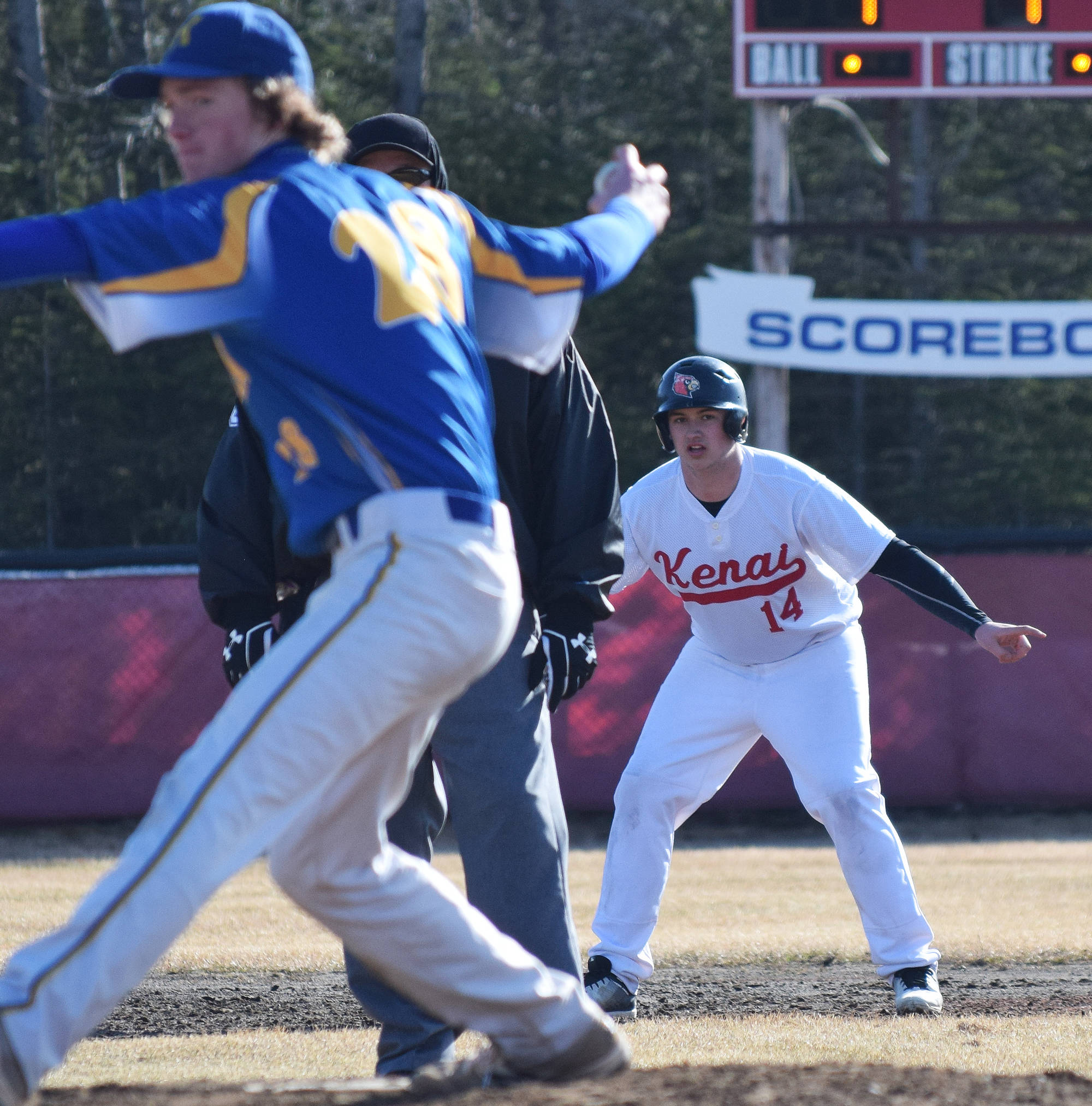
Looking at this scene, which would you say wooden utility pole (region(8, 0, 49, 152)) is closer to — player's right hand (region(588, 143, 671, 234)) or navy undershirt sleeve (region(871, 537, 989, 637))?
navy undershirt sleeve (region(871, 537, 989, 637))

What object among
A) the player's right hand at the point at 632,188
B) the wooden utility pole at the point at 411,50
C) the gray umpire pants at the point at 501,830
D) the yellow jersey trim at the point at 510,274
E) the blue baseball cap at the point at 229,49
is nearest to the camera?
the blue baseball cap at the point at 229,49

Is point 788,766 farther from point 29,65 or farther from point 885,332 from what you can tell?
point 29,65

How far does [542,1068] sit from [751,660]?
2.42 m

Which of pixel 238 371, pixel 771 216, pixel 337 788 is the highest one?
pixel 238 371

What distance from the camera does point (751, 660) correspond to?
5.44m

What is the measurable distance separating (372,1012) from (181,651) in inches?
258

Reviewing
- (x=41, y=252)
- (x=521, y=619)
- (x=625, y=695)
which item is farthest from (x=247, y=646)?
(x=625, y=695)

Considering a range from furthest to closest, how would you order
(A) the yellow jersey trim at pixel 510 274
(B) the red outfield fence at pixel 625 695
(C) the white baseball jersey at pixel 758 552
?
(B) the red outfield fence at pixel 625 695 → (C) the white baseball jersey at pixel 758 552 → (A) the yellow jersey trim at pixel 510 274

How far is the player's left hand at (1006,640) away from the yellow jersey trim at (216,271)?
2773 mm

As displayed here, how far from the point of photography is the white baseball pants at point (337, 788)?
2691 mm

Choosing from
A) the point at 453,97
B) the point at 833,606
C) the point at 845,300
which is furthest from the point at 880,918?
the point at 453,97

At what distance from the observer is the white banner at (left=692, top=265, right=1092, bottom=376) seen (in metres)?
13.6

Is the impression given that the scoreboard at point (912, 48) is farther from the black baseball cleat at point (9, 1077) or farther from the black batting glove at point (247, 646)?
the black baseball cleat at point (9, 1077)

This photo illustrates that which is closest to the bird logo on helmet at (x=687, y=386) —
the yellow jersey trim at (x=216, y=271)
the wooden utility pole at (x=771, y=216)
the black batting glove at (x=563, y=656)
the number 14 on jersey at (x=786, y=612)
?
the number 14 on jersey at (x=786, y=612)
